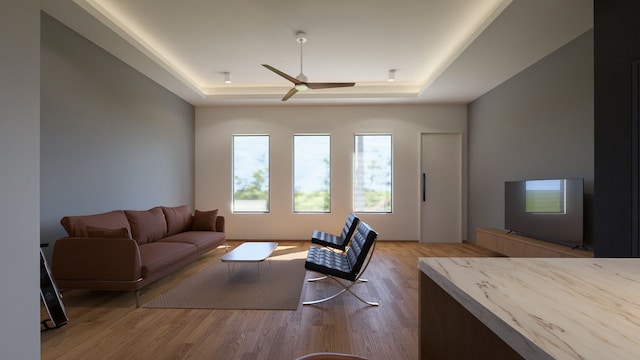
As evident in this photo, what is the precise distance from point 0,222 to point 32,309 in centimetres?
54

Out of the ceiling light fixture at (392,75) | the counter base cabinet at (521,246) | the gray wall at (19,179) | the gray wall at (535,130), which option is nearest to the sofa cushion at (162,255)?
the gray wall at (19,179)

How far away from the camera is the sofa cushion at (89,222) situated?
2916 millimetres

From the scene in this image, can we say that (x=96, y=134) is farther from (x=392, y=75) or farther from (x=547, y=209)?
(x=547, y=209)

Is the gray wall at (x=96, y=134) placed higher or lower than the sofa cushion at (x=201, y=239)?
higher

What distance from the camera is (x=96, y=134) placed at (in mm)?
3617

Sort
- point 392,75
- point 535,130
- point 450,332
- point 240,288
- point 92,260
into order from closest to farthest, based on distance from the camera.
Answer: point 450,332 → point 92,260 → point 240,288 → point 535,130 → point 392,75

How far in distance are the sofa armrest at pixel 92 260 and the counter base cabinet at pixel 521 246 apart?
14.5 ft

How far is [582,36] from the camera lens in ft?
10.7

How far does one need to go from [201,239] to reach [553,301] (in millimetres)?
4142

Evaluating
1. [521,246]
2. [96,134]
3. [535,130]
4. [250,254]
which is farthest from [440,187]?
[96,134]

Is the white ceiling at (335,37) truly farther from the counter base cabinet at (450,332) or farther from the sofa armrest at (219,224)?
the counter base cabinet at (450,332)

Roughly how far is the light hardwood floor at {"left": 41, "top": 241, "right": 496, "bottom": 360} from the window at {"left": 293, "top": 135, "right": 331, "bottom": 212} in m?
2.98

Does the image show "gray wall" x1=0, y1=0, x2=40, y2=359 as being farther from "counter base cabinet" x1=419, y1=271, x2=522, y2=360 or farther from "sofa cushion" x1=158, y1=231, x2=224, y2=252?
"sofa cushion" x1=158, y1=231, x2=224, y2=252

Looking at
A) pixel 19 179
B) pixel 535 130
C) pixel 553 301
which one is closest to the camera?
pixel 553 301
